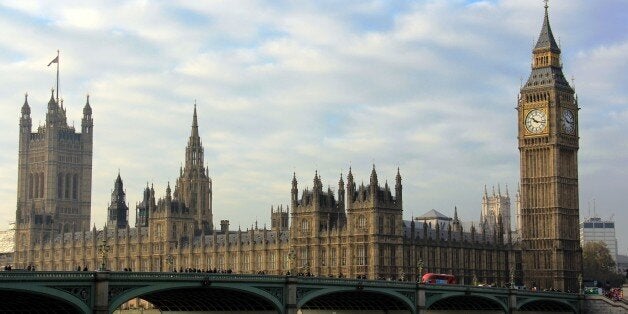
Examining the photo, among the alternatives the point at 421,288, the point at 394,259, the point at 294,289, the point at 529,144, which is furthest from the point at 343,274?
the point at 294,289

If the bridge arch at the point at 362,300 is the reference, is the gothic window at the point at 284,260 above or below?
above

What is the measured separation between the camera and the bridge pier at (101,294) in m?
70.6

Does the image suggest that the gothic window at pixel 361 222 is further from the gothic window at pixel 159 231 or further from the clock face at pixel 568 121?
the gothic window at pixel 159 231

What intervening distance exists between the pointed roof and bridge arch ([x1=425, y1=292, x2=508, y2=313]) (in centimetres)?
6498

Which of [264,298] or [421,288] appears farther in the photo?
[421,288]

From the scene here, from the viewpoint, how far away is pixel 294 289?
87375 millimetres

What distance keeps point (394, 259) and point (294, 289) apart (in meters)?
61.6

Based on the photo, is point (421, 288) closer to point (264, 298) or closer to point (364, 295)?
point (364, 295)

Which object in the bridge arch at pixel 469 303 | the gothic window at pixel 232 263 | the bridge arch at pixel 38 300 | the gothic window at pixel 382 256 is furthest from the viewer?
the gothic window at pixel 232 263

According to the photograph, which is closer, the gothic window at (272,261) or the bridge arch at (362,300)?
the bridge arch at (362,300)

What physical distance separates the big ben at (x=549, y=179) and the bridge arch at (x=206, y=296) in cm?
7996

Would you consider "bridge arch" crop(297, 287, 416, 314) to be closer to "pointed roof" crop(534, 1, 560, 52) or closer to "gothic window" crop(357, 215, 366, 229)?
"gothic window" crop(357, 215, 366, 229)

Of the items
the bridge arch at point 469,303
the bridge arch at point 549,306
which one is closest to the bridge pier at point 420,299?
the bridge arch at point 469,303

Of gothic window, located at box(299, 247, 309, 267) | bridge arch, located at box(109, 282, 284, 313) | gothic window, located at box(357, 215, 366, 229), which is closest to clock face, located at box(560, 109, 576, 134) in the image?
gothic window, located at box(357, 215, 366, 229)
